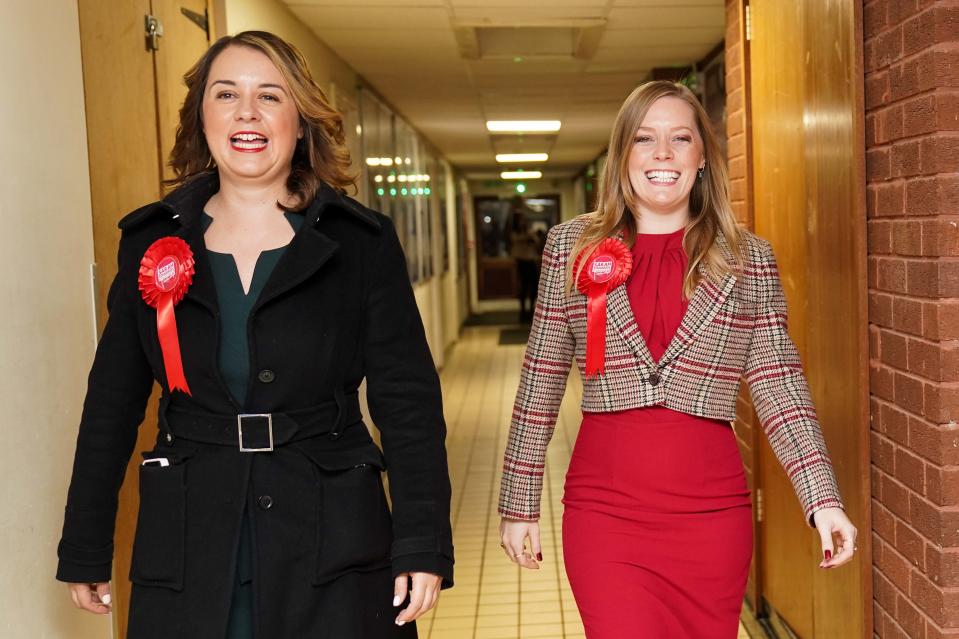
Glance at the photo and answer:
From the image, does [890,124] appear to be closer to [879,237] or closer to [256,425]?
[879,237]

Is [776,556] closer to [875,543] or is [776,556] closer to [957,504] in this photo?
[875,543]

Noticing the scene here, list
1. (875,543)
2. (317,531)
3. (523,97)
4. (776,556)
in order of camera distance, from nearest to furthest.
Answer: (317,531) → (875,543) → (776,556) → (523,97)

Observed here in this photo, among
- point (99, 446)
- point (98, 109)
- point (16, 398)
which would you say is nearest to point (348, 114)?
point (98, 109)

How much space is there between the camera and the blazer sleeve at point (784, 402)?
2289 millimetres

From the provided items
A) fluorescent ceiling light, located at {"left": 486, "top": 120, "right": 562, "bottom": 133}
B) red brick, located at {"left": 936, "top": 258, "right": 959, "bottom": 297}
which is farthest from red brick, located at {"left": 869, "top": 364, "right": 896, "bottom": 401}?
fluorescent ceiling light, located at {"left": 486, "top": 120, "right": 562, "bottom": 133}

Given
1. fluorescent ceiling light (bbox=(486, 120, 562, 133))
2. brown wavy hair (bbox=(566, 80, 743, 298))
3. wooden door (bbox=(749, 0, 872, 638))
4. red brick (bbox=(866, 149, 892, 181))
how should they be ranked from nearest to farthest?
brown wavy hair (bbox=(566, 80, 743, 298)) < red brick (bbox=(866, 149, 892, 181)) < wooden door (bbox=(749, 0, 872, 638)) < fluorescent ceiling light (bbox=(486, 120, 562, 133))

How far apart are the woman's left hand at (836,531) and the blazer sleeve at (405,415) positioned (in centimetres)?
78

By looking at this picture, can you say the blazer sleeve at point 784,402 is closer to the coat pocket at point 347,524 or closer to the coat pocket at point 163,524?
the coat pocket at point 347,524

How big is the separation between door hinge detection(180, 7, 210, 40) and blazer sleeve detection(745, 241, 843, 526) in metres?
2.43

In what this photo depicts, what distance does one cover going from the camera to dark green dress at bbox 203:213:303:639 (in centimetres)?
186

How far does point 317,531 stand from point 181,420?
30 cm

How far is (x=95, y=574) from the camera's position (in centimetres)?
193

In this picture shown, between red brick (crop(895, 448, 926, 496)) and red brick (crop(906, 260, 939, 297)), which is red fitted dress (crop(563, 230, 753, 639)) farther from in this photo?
red brick (crop(906, 260, 939, 297))

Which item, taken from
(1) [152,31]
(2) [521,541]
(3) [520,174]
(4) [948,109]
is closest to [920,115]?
(4) [948,109]
